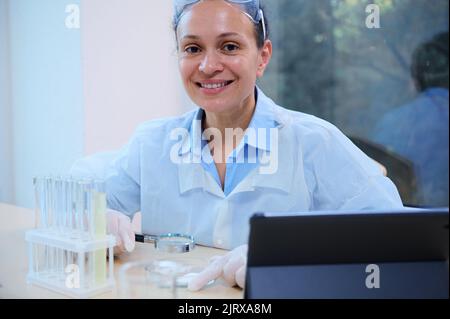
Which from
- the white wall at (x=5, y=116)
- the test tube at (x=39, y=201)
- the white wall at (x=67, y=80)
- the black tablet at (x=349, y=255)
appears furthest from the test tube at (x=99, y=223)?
the white wall at (x=5, y=116)

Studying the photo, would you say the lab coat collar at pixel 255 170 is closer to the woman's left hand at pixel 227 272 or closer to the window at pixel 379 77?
the woman's left hand at pixel 227 272

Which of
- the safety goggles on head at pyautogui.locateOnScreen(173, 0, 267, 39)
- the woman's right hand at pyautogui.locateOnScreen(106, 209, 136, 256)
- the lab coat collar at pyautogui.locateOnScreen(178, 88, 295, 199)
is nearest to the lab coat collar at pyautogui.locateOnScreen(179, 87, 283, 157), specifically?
the lab coat collar at pyautogui.locateOnScreen(178, 88, 295, 199)

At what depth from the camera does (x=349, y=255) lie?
0.61 m

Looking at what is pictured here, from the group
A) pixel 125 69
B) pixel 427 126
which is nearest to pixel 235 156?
pixel 125 69

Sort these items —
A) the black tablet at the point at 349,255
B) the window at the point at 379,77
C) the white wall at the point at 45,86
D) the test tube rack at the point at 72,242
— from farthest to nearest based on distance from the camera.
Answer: the window at the point at 379,77 → the white wall at the point at 45,86 → the test tube rack at the point at 72,242 → the black tablet at the point at 349,255

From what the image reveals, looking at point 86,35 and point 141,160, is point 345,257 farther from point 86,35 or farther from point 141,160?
point 86,35

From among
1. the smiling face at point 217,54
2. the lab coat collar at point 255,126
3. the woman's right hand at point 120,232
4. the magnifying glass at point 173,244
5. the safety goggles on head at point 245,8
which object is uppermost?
the safety goggles on head at point 245,8

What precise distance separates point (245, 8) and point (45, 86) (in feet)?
3.24

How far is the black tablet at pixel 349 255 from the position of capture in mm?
588

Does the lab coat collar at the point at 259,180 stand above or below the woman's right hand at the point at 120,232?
above

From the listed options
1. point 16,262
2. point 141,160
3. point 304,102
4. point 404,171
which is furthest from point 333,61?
point 16,262

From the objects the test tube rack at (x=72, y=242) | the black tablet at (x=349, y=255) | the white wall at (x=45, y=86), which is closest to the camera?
the black tablet at (x=349, y=255)

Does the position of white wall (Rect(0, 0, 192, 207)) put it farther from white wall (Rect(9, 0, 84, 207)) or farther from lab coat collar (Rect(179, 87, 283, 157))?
lab coat collar (Rect(179, 87, 283, 157))

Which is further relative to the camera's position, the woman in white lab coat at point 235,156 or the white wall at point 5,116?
the white wall at point 5,116
